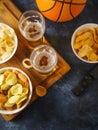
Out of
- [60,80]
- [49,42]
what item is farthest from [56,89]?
[49,42]

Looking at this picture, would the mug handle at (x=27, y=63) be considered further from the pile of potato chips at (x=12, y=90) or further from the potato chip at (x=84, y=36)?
the potato chip at (x=84, y=36)

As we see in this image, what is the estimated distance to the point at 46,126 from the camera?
88 centimetres

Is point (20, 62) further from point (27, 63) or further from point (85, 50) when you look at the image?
point (85, 50)

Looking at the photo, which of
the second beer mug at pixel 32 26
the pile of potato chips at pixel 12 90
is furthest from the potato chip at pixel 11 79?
the second beer mug at pixel 32 26

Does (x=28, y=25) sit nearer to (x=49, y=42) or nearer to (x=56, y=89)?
(x=49, y=42)

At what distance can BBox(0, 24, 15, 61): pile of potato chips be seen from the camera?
899mm

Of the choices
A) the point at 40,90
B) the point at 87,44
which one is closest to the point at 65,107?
the point at 40,90

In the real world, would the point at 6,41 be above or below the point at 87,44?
above

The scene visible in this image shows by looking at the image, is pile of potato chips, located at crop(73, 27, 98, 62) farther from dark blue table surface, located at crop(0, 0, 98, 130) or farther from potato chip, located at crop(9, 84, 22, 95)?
potato chip, located at crop(9, 84, 22, 95)

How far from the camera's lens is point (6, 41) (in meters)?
0.91

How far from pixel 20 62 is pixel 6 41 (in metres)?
0.07

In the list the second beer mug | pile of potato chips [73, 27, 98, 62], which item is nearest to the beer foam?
the second beer mug

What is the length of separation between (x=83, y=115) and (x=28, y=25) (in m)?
0.29

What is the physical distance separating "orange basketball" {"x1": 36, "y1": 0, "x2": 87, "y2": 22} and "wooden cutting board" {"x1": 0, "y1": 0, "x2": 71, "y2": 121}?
0.08m
